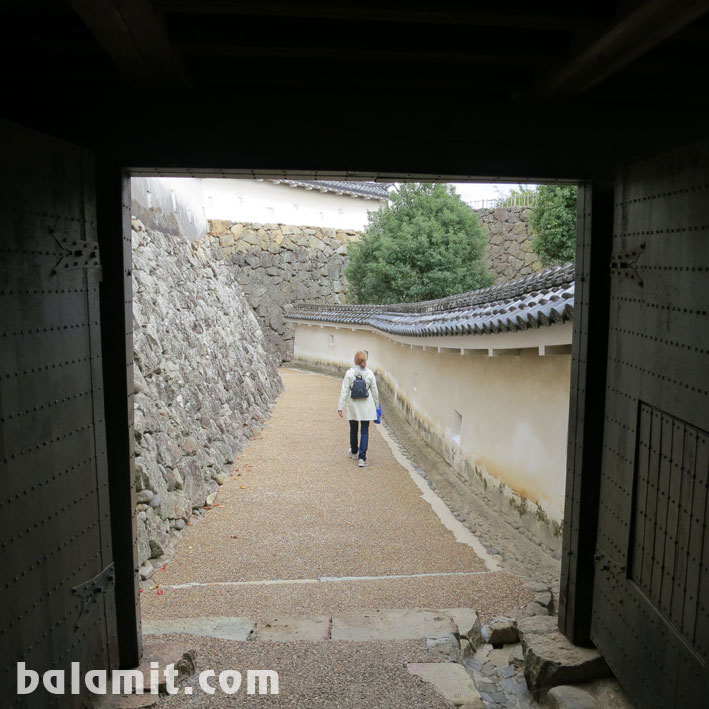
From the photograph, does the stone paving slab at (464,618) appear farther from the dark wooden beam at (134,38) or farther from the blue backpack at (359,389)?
the blue backpack at (359,389)

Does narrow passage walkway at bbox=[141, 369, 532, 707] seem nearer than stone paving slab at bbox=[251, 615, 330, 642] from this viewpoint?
Yes

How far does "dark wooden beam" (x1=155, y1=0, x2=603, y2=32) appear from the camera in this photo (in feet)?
7.38

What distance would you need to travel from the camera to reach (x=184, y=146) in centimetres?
312

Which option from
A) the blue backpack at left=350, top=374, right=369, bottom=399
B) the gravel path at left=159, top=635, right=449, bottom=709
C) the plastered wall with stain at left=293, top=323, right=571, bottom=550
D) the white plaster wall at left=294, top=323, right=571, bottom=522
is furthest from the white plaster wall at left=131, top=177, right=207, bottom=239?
the gravel path at left=159, top=635, right=449, bottom=709

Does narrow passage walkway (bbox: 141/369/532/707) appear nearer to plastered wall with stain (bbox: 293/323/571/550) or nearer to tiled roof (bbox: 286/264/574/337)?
plastered wall with stain (bbox: 293/323/571/550)

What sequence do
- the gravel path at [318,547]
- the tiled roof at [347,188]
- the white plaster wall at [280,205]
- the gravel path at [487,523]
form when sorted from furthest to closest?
1. the tiled roof at [347,188]
2. the white plaster wall at [280,205]
3. the gravel path at [487,523]
4. the gravel path at [318,547]

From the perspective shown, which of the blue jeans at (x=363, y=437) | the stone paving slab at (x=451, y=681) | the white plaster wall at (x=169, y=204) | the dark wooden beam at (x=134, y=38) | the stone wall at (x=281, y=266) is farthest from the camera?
the stone wall at (x=281, y=266)

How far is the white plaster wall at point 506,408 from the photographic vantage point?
225 inches

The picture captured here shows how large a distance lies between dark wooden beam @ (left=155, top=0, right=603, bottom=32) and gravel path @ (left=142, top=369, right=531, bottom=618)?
4069 millimetres

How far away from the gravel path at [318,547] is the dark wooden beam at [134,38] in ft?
12.6

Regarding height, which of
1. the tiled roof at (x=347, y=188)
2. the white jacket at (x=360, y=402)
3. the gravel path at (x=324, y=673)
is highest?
the tiled roof at (x=347, y=188)

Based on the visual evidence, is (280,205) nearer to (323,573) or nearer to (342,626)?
(323,573)

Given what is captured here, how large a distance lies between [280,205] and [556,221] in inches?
467

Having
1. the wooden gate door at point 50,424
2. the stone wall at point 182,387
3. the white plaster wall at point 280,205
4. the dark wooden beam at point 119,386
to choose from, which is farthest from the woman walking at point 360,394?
the white plaster wall at point 280,205
